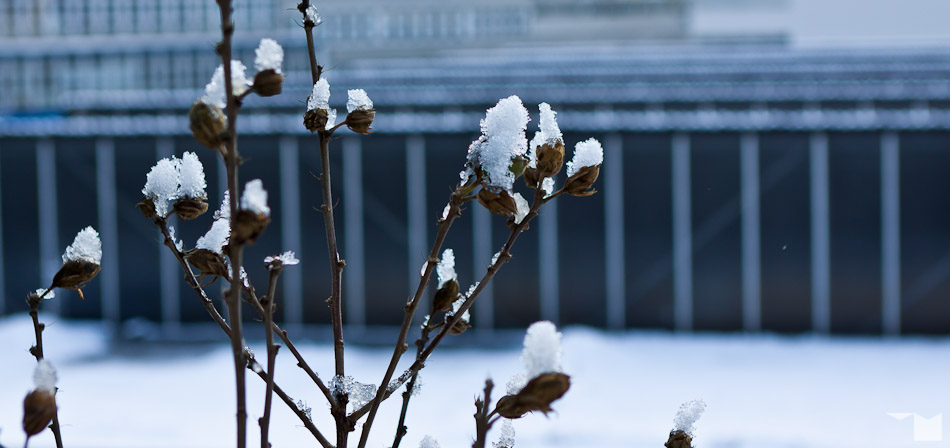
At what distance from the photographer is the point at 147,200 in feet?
1.26

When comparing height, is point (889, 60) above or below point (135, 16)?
below

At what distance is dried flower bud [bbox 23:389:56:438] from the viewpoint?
0.28 metres

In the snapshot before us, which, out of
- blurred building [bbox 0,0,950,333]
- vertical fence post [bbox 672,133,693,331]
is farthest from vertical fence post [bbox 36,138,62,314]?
vertical fence post [bbox 672,133,693,331]

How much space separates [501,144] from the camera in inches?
13.8

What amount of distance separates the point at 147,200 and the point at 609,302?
75.0 inches

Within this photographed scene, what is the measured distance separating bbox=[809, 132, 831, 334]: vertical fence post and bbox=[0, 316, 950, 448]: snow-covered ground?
10 centimetres

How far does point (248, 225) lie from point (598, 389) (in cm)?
154

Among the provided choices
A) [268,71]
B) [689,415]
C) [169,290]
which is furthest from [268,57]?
[169,290]

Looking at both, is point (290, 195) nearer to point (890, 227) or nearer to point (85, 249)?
point (890, 227)

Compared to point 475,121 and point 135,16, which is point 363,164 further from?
point 135,16

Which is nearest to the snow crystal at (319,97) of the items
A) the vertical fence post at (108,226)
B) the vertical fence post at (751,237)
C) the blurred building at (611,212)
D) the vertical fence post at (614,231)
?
the blurred building at (611,212)

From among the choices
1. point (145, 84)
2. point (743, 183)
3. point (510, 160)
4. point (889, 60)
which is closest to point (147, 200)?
point (510, 160)

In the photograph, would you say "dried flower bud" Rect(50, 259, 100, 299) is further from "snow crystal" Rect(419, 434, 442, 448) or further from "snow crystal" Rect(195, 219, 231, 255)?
"snow crystal" Rect(419, 434, 442, 448)

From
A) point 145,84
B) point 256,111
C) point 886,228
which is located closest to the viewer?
point 886,228
